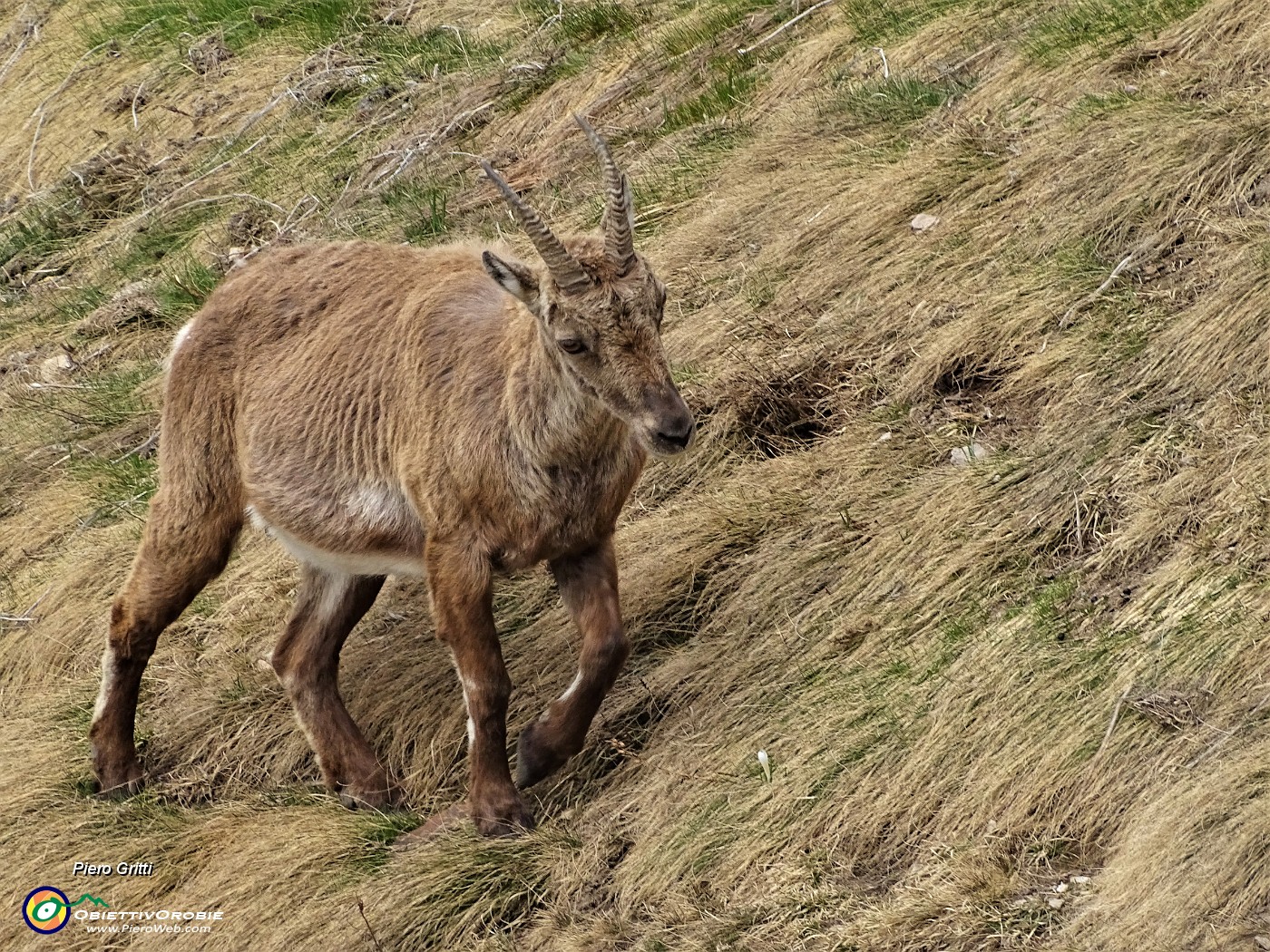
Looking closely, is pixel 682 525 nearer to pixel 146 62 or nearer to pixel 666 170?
pixel 666 170

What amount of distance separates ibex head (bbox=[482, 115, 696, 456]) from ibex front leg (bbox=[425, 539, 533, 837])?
0.90m

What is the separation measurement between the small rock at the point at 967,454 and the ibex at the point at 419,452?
1.38 m

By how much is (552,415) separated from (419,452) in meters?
0.69

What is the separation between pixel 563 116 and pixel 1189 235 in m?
5.15

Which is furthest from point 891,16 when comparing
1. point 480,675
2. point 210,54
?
point 210,54

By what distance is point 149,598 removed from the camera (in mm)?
7500

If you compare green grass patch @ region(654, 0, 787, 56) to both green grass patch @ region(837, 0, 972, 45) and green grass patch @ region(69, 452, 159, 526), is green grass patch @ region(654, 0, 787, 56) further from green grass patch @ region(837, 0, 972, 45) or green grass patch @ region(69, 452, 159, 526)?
green grass patch @ region(69, 452, 159, 526)

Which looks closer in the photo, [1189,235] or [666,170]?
[1189,235]

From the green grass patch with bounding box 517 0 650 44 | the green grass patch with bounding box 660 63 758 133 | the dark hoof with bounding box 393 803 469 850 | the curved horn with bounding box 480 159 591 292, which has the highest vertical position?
the curved horn with bounding box 480 159 591 292

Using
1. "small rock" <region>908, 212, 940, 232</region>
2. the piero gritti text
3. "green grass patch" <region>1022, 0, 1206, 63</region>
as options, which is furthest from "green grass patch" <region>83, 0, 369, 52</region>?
the piero gritti text

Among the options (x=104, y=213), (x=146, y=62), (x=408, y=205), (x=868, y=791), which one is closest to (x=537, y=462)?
(x=868, y=791)

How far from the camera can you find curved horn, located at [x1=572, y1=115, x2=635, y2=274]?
5766 millimetres

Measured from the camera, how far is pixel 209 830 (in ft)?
22.9


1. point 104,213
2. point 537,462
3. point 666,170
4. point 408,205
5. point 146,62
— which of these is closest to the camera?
point 537,462
